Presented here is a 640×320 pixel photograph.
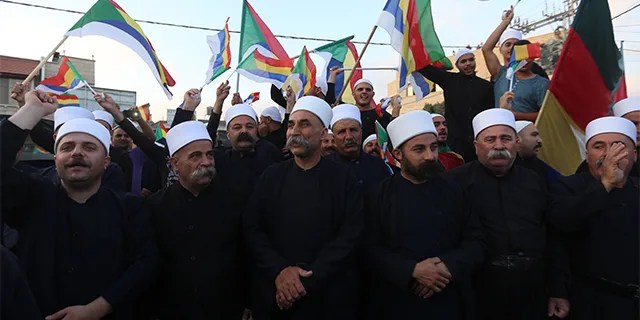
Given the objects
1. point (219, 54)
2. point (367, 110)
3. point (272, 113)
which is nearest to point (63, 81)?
point (219, 54)

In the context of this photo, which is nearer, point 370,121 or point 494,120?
point 494,120

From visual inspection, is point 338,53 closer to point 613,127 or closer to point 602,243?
point 613,127

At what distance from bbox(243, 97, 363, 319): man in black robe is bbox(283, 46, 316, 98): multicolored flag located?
12.1 feet

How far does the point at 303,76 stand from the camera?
285 inches

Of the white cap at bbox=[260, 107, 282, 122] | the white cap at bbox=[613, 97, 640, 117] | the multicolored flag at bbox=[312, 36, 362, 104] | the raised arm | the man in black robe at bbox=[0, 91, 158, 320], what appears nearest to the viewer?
the man in black robe at bbox=[0, 91, 158, 320]

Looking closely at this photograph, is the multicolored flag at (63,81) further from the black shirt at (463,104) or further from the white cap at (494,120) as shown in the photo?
the white cap at (494,120)

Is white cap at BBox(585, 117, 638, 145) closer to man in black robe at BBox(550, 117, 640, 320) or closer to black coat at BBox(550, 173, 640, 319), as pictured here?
man in black robe at BBox(550, 117, 640, 320)

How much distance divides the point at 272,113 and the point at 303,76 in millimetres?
1073

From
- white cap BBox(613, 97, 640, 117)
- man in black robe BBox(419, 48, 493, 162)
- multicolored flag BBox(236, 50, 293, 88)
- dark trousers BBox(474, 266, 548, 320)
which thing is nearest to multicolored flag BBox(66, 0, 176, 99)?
multicolored flag BBox(236, 50, 293, 88)

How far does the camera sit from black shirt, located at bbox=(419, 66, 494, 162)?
5.46 meters

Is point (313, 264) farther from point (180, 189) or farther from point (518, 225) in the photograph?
point (518, 225)

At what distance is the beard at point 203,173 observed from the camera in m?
3.37

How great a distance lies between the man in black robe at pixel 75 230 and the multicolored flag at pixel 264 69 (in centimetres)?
Result: 415

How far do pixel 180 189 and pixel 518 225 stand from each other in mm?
2383
